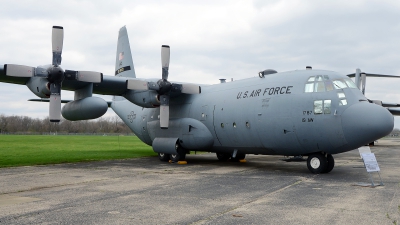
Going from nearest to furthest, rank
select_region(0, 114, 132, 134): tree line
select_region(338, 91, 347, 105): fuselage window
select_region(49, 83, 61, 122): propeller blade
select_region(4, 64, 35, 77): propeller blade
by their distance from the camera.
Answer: select_region(338, 91, 347, 105): fuselage window
select_region(4, 64, 35, 77): propeller blade
select_region(49, 83, 61, 122): propeller blade
select_region(0, 114, 132, 134): tree line

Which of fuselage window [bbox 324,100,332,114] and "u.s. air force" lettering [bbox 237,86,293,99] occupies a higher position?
"u.s. air force" lettering [bbox 237,86,293,99]

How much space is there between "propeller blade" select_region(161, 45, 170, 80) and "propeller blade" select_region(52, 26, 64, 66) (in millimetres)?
4946

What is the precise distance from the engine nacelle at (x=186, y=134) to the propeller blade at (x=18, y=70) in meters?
7.04

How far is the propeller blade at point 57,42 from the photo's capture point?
15.6 meters

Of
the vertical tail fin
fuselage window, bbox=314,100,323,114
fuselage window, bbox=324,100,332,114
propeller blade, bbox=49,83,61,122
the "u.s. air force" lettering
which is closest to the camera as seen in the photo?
fuselage window, bbox=324,100,332,114

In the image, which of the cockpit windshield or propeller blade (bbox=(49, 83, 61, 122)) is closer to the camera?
the cockpit windshield

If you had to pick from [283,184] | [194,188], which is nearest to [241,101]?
[283,184]

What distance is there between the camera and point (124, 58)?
926 inches

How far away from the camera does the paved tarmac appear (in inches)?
249

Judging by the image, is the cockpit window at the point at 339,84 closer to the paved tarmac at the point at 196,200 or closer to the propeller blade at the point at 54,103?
the paved tarmac at the point at 196,200

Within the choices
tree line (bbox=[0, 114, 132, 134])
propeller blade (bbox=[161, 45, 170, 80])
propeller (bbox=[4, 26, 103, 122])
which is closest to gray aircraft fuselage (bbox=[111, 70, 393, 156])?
propeller blade (bbox=[161, 45, 170, 80])

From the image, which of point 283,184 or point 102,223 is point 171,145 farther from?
point 102,223

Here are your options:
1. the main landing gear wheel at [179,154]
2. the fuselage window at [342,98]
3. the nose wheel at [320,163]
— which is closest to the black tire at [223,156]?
the main landing gear wheel at [179,154]

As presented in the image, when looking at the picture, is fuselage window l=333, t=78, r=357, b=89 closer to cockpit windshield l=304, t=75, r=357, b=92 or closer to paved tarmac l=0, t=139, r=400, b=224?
cockpit windshield l=304, t=75, r=357, b=92
